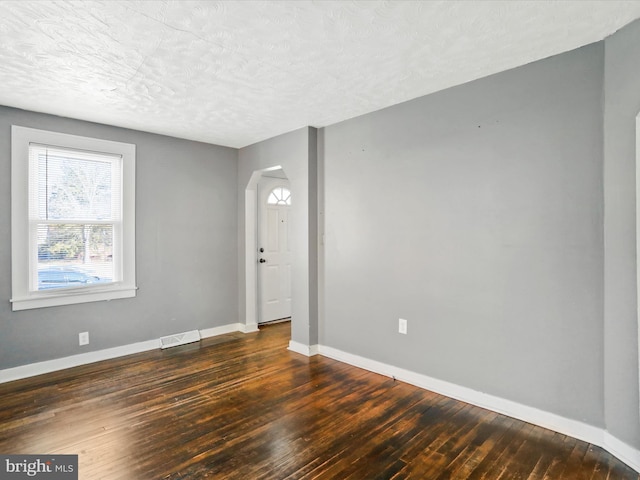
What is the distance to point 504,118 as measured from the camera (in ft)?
8.76

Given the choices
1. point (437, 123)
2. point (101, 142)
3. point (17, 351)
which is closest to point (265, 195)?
point (101, 142)

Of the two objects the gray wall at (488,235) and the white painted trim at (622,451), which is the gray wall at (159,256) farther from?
the white painted trim at (622,451)

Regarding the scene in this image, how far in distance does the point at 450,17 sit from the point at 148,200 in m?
3.61

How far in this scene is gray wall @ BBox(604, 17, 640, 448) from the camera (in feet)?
6.69

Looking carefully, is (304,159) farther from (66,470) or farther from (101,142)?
(66,470)

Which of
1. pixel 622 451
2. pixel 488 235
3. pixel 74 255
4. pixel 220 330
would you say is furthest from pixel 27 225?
pixel 622 451

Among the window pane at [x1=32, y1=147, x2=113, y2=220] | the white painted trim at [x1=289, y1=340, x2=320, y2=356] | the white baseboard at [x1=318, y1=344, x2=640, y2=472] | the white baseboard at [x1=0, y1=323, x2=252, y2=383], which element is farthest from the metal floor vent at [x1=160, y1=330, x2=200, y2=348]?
the white baseboard at [x1=318, y1=344, x2=640, y2=472]

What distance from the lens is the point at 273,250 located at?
5.45m

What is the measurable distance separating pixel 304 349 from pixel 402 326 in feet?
4.13

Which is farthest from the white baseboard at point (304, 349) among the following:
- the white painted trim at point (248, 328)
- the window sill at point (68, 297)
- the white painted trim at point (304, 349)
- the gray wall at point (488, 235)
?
the window sill at point (68, 297)

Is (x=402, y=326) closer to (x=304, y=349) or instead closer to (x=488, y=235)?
(x=488, y=235)

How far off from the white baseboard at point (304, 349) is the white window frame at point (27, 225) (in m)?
1.96

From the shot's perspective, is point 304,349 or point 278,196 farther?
point 278,196

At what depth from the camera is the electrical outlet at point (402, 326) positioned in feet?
10.8
